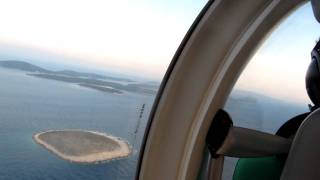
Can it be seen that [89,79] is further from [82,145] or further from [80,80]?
[82,145]

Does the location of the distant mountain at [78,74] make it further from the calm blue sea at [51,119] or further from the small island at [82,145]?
the small island at [82,145]

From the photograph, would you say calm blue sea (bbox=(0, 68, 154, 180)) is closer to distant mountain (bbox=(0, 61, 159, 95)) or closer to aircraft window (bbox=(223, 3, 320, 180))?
distant mountain (bbox=(0, 61, 159, 95))

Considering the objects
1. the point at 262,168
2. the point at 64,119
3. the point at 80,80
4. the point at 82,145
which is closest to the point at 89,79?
the point at 80,80

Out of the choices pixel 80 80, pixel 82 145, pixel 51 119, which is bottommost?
pixel 82 145

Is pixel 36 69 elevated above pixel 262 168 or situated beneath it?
elevated above

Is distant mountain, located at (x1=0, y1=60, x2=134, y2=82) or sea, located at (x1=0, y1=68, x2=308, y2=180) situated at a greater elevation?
distant mountain, located at (x1=0, y1=60, x2=134, y2=82)

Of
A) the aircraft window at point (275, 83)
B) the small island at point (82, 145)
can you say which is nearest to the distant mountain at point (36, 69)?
the small island at point (82, 145)

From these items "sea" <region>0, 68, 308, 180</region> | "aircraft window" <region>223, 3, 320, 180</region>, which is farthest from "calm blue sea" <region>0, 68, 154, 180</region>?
"aircraft window" <region>223, 3, 320, 180</region>

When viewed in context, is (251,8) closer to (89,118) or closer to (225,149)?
(225,149)
